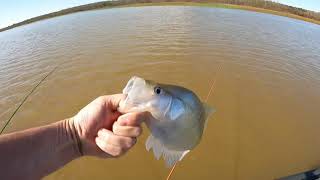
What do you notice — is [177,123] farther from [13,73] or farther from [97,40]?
[97,40]

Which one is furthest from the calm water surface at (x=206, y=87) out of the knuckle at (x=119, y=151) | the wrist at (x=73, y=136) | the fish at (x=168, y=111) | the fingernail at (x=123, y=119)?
the fingernail at (x=123, y=119)

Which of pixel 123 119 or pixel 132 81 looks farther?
pixel 123 119

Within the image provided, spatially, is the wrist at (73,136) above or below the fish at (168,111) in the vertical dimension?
below

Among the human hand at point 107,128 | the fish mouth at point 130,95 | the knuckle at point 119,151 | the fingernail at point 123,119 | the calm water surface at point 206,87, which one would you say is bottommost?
the calm water surface at point 206,87

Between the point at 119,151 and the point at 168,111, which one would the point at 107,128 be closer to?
the point at 119,151

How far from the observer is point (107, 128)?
2178 mm

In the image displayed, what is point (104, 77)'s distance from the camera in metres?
9.34

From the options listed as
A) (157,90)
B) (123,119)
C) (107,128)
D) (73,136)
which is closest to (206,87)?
(73,136)

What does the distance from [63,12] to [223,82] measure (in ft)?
152

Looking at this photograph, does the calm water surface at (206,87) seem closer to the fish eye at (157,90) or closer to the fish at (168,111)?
the fish at (168,111)

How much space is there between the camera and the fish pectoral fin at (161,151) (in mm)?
1986

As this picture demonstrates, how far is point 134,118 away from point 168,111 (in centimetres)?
19

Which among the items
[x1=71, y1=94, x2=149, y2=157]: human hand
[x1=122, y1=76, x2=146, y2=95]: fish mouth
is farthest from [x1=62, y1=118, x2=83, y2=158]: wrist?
[x1=122, y1=76, x2=146, y2=95]: fish mouth

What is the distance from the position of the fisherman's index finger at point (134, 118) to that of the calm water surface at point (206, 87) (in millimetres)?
3124
